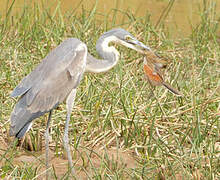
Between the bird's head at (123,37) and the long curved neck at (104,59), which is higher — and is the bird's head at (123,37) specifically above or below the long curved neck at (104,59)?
above

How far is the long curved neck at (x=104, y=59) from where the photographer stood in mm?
4332

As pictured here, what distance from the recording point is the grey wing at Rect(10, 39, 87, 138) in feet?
13.1

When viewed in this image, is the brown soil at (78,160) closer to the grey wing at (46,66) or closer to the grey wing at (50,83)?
the grey wing at (50,83)

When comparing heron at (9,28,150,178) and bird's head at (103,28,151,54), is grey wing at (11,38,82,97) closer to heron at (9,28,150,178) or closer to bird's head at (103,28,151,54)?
heron at (9,28,150,178)

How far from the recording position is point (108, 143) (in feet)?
14.7

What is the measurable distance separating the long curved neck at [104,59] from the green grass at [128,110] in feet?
0.72

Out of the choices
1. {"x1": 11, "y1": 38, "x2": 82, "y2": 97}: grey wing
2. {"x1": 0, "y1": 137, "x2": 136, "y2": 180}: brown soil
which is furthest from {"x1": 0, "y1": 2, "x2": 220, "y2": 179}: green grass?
{"x1": 11, "y1": 38, "x2": 82, "y2": 97}: grey wing

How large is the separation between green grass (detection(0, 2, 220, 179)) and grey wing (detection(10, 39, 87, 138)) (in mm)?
312

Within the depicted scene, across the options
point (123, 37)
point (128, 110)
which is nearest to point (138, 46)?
point (123, 37)

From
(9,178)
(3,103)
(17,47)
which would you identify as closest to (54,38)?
(17,47)

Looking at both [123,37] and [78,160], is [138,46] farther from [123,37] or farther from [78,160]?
[78,160]

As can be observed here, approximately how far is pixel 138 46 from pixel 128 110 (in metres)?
0.57

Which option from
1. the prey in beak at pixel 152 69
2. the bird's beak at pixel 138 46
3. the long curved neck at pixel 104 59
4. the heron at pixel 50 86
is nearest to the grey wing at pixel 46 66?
the heron at pixel 50 86

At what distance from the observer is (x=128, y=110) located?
476 cm
